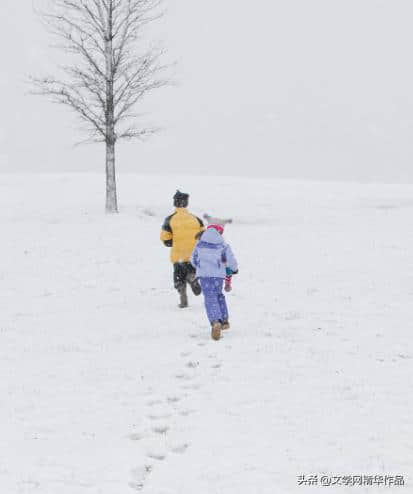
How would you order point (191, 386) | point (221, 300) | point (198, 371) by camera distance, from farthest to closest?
point (221, 300) → point (198, 371) → point (191, 386)

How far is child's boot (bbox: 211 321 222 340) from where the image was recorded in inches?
378

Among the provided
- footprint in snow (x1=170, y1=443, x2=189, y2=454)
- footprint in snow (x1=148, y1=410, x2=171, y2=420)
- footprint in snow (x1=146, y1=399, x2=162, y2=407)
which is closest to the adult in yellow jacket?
footprint in snow (x1=146, y1=399, x2=162, y2=407)

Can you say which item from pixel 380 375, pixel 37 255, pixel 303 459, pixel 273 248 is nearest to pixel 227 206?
pixel 273 248

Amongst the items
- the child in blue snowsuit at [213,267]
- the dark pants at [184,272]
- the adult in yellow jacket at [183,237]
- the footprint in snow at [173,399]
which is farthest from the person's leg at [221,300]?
the footprint in snow at [173,399]

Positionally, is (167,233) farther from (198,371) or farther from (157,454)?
(157,454)

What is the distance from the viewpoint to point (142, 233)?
2048 centimetres

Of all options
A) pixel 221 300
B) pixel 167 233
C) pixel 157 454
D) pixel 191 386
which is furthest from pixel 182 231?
pixel 157 454

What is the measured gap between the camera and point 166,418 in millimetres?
6699

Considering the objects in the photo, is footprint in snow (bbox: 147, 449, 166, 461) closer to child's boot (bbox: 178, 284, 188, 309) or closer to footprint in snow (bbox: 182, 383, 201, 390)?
footprint in snow (bbox: 182, 383, 201, 390)

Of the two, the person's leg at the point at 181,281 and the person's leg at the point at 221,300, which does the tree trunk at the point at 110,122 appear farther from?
the person's leg at the point at 221,300

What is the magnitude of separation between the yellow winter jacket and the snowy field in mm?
1212

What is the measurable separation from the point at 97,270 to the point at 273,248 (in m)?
6.04

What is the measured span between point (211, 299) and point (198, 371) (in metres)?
1.72

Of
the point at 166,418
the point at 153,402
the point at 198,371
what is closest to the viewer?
the point at 166,418
